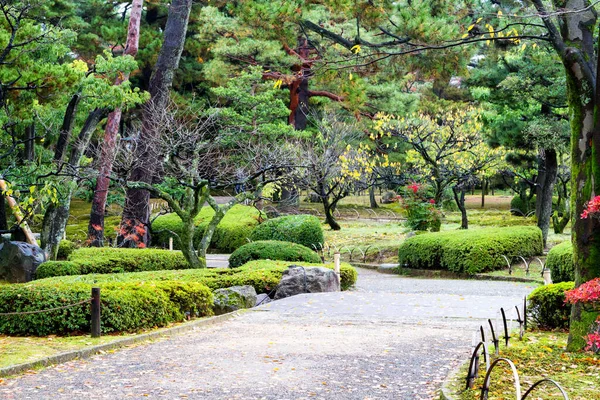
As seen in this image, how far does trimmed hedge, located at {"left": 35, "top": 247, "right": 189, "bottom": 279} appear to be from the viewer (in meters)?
17.1

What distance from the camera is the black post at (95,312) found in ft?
31.5

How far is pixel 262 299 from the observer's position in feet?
47.4

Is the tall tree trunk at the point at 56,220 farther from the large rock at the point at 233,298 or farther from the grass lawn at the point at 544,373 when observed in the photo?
the grass lawn at the point at 544,373

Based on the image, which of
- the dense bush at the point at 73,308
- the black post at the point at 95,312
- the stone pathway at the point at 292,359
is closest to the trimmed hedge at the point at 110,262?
the stone pathway at the point at 292,359

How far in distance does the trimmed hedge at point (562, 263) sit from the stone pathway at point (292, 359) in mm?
2942

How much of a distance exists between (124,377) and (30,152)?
18464mm

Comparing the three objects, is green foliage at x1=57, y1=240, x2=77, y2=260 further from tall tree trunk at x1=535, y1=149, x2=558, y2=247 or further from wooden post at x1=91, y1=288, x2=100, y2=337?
tall tree trunk at x1=535, y1=149, x2=558, y2=247

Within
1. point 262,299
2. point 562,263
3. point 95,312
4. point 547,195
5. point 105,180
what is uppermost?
point 105,180

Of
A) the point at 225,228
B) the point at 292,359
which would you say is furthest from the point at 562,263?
the point at 225,228

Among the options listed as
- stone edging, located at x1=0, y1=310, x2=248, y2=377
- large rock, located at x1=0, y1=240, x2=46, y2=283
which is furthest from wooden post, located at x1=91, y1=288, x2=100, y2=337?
large rock, located at x1=0, y1=240, x2=46, y2=283

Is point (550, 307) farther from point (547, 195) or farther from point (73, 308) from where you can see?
point (547, 195)

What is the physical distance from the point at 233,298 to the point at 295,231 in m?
11.1

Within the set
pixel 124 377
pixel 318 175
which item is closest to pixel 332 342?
pixel 124 377

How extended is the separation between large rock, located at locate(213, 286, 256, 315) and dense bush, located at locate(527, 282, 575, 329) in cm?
500
